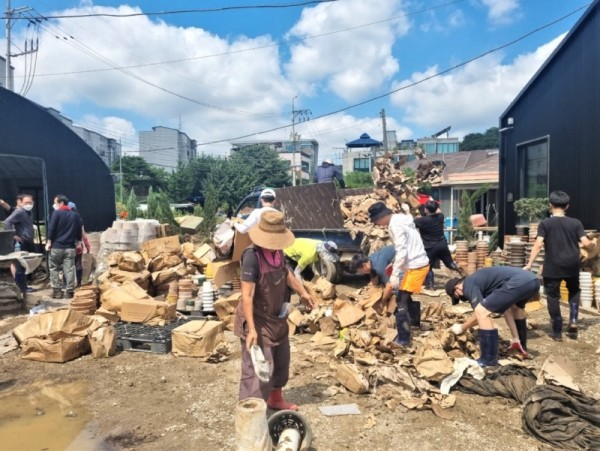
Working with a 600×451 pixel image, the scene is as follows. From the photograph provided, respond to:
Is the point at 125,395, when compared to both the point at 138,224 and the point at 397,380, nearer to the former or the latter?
the point at 397,380

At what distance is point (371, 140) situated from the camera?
35531mm

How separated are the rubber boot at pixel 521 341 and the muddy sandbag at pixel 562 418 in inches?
49.3

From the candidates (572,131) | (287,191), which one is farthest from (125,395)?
(572,131)

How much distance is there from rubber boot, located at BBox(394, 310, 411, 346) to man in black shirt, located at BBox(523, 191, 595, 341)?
175 centimetres

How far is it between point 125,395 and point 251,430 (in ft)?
7.01

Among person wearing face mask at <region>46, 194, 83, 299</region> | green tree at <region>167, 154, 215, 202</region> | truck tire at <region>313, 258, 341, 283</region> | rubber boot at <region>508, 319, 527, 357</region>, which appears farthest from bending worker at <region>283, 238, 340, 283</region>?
green tree at <region>167, 154, 215, 202</region>

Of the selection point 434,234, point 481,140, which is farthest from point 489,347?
point 481,140

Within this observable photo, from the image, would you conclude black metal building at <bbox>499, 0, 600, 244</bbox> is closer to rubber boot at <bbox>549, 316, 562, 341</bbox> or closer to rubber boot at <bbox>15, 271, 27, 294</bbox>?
rubber boot at <bbox>549, 316, 562, 341</bbox>

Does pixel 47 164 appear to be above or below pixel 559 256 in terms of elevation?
above

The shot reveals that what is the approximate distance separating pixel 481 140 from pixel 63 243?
66.6 m

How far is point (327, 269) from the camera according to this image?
28.4ft

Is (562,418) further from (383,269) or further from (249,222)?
(249,222)

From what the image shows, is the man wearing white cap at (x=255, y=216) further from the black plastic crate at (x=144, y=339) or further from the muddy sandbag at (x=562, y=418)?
the muddy sandbag at (x=562, y=418)

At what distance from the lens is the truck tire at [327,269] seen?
852cm
